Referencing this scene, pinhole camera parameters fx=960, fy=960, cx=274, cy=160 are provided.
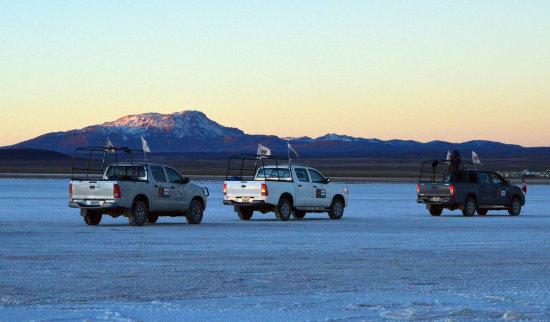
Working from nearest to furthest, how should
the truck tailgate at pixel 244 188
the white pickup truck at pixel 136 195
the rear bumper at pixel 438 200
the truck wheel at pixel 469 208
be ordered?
1. the white pickup truck at pixel 136 195
2. the truck tailgate at pixel 244 188
3. the rear bumper at pixel 438 200
4. the truck wheel at pixel 469 208

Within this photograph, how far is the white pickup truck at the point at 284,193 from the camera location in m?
29.6

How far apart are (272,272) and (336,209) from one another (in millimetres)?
17415

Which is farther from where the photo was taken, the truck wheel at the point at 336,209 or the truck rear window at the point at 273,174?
the truck wheel at the point at 336,209

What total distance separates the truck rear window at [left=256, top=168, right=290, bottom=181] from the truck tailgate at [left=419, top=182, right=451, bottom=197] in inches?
237

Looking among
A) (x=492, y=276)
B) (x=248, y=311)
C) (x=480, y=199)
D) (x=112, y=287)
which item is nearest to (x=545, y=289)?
(x=492, y=276)

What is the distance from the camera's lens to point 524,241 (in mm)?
21281

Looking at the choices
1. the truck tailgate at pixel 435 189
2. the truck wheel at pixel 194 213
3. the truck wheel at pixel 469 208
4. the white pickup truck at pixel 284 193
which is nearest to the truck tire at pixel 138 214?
the truck wheel at pixel 194 213

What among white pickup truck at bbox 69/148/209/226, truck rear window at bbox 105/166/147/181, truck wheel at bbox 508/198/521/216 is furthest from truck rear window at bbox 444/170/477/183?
truck rear window at bbox 105/166/147/181

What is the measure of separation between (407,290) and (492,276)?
7.17ft

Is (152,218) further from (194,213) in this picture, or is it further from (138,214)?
(138,214)

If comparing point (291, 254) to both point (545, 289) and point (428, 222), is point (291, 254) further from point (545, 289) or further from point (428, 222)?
point (428, 222)

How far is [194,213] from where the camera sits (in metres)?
28.4

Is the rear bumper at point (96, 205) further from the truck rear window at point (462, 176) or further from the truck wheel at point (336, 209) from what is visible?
the truck rear window at point (462, 176)

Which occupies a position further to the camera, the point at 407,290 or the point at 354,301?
the point at 407,290
